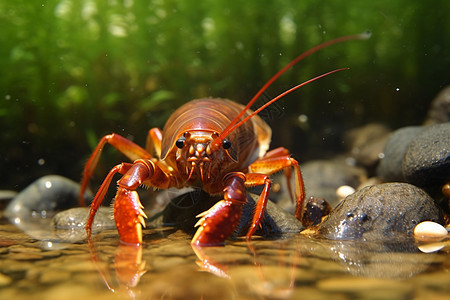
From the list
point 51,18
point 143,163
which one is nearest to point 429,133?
point 143,163

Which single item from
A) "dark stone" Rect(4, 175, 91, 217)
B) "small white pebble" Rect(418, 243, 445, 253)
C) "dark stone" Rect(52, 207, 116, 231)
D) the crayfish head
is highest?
the crayfish head

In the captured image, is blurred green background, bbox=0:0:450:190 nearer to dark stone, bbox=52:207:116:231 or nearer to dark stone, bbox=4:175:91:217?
dark stone, bbox=4:175:91:217

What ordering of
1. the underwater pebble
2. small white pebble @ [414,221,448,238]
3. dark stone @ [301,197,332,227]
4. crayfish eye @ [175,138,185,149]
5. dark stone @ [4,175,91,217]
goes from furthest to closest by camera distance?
dark stone @ [4,175,91,217]
dark stone @ [301,197,332,227]
crayfish eye @ [175,138,185,149]
small white pebble @ [414,221,448,238]
the underwater pebble

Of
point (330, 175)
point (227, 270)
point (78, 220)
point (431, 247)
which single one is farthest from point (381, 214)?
point (78, 220)

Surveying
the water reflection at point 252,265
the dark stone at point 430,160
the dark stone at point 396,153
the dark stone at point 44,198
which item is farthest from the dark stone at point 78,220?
the dark stone at point 396,153

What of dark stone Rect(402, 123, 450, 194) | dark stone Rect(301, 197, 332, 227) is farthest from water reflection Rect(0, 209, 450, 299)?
dark stone Rect(402, 123, 450, 194)

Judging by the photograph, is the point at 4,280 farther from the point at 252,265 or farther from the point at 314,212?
the point at 314,212

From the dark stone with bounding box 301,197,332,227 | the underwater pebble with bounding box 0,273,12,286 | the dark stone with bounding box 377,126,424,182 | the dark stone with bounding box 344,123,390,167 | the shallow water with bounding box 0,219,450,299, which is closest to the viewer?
the shallow water with bounding box 0,219,450,299
